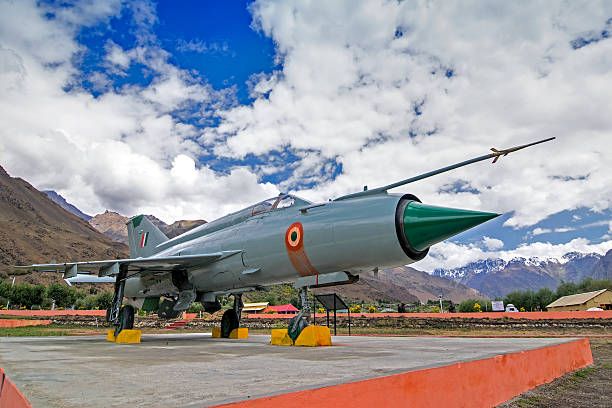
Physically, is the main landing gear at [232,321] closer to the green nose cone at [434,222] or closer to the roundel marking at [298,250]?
the roundel marking at [298,250]

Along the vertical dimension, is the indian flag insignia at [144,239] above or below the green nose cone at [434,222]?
above

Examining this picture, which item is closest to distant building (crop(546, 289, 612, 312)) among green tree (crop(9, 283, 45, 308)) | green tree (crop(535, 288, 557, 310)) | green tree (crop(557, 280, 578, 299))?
green tree (crop(535, 288, 557, 310))

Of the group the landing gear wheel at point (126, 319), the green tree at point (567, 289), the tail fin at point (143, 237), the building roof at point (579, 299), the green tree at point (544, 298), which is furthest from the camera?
the green tree at point (567, 289)

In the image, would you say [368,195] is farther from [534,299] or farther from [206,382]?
[534,299]

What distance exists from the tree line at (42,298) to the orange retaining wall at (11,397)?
65.6 metres

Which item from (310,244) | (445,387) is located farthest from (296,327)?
(445,387)

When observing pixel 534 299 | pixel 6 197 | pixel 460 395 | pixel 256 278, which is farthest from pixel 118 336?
pixel 6 197

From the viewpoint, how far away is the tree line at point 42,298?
6275cm

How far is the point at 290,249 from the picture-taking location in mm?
8930

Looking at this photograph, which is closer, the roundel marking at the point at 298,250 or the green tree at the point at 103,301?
the roundel marking at the point at 298,250

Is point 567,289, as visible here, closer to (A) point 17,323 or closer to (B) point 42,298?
(A) point 17,323

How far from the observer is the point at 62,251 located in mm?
124750

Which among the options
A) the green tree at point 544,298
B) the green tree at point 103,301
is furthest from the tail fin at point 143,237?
the green tree at point 544,298

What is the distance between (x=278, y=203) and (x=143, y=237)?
9.65m
